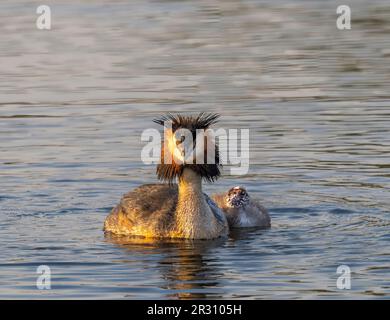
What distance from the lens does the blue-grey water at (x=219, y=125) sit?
14.0 metres

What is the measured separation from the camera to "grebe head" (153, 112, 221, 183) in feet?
50.9

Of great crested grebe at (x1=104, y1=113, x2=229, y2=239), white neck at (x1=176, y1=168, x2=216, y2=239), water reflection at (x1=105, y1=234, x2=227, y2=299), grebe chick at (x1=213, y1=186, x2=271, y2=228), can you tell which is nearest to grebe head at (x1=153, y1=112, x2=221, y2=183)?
great crested grebe at (x1=104, y1=113, x2=229, y2=239)

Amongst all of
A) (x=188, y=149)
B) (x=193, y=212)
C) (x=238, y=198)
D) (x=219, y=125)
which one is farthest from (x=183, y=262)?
(x=219, y=125)

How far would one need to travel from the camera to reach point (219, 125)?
21.1m

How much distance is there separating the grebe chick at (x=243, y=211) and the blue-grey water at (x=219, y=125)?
289 mm

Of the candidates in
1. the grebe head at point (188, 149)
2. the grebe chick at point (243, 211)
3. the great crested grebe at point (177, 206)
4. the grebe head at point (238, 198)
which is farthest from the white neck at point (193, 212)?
the grebe head at point (238, 198)

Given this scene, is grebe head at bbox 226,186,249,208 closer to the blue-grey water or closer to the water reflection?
the blue-grey water

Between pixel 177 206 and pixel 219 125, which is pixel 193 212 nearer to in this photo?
pixel 177 206

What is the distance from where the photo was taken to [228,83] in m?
24.1

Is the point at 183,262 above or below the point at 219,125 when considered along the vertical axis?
below

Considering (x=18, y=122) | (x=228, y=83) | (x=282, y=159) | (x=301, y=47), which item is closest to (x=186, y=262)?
Answer: (x=282, y=159)

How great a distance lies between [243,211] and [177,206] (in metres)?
1.01

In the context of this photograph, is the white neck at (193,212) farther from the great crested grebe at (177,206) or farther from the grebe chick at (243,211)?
the grebe chick at (243,211)

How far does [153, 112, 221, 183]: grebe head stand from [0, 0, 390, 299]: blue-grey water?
0.89 metres
